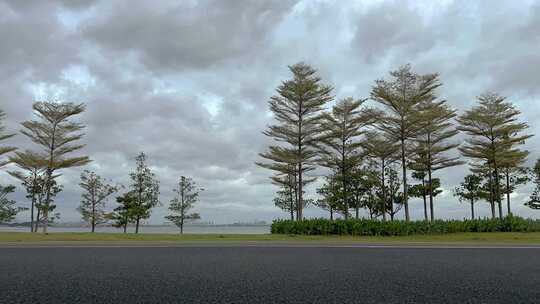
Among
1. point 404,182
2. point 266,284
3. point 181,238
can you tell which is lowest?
point 181,238

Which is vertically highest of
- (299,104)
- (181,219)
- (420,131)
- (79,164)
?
(299,104)

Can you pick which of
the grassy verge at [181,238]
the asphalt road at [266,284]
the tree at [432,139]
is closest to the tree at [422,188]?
the tree at [432,139]

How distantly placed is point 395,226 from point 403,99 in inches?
427

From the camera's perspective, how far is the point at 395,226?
2538cm

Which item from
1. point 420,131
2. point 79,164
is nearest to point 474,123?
point 420,131

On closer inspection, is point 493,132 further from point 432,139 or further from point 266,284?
point 266,284

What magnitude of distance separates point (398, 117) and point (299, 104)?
768cm

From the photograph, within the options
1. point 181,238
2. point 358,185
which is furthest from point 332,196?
point 181,238

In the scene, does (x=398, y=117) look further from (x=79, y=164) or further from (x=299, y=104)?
(x=79, y=164)

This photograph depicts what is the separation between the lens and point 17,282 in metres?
4.14

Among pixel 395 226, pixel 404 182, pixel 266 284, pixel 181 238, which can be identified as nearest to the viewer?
pixel 266 284

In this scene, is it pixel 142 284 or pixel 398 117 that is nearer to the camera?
pixel 142 284

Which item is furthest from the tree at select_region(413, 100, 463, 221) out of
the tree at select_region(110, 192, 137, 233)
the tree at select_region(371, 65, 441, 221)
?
the tree at select_region(110, 192, 137, 233)

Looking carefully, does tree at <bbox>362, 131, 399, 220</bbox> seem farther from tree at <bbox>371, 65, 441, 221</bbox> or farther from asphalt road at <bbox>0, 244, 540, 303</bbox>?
asphalt road at <bbox>0, 244, 540, 303</bbox>
